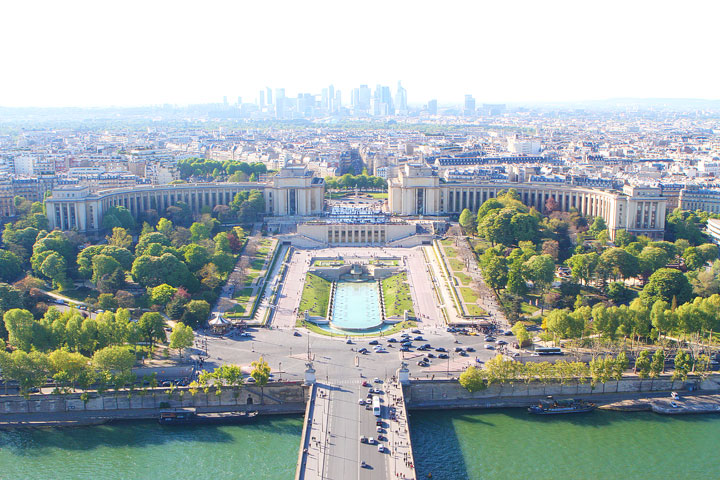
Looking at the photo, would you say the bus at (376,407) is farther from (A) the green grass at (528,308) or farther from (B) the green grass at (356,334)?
(A) the green grass at (528,308)

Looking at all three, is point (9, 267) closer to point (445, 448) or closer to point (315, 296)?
point (315, 296)

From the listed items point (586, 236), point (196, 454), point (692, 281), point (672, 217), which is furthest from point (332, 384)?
point (672, 217)

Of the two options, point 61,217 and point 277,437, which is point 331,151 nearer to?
point 61,217

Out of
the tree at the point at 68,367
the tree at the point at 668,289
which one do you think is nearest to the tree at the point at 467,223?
the tree at the point at 668,289

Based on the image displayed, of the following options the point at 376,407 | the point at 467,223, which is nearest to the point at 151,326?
the point at 376,407

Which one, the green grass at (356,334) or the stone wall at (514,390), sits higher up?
the green grass at (356,334)
